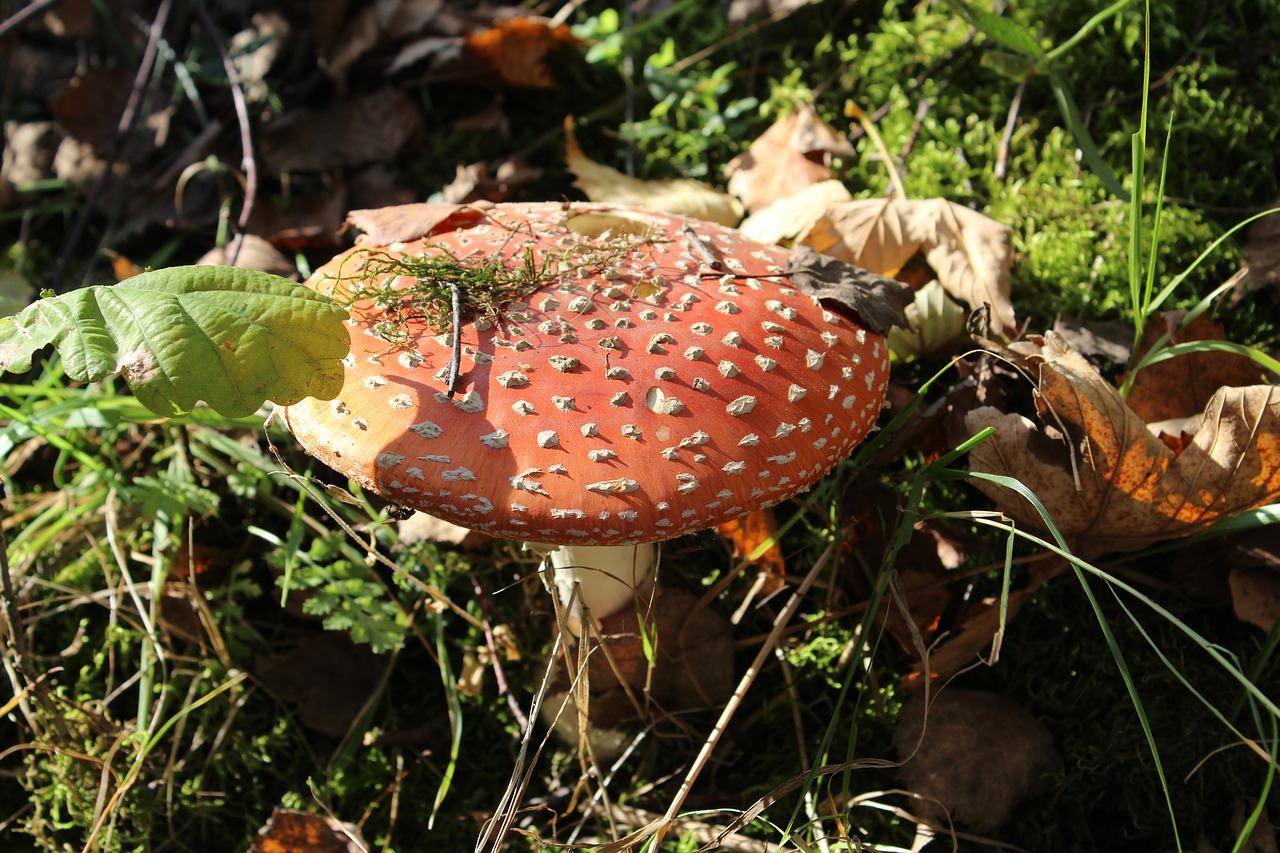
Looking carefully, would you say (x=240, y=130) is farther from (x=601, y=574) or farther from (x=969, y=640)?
(x=969, y=640)

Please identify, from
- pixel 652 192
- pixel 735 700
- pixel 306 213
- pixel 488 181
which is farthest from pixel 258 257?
pixel 735 700

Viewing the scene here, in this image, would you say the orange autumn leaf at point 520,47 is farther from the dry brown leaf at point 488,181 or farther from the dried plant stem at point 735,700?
the dried plant stem at point 735,700

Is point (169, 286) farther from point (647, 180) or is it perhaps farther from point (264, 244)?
point (647, 180)

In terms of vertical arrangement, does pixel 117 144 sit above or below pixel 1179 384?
above

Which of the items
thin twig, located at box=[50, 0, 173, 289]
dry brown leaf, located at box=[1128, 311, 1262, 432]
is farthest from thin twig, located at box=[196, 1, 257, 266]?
dry brown leaf, located at box=[1128, 311, 1262, 432]

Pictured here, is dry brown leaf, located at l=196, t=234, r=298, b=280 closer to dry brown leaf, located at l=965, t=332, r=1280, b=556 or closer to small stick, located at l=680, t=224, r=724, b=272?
small stick, located at l=680, t=224, r=724, b=272

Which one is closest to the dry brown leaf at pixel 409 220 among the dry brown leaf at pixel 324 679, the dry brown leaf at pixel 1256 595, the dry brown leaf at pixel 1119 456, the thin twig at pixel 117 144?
the dry brown leaf at pixel 324 679
